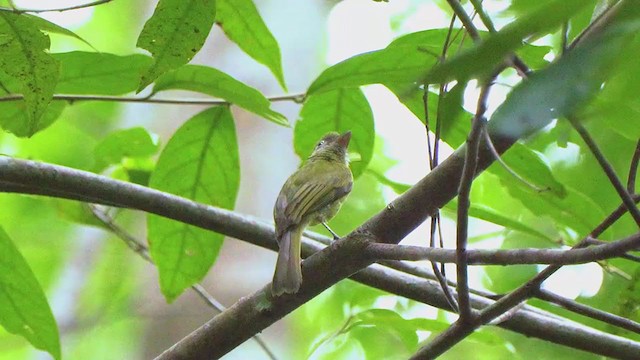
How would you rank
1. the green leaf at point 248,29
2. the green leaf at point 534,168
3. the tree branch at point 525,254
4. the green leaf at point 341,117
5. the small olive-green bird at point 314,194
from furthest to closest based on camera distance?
1. the small olive-green bird at point 314,194
2. the green leaf at point 341,117
3. the green leaf at point 534,168
4. the green leaf at point 248,29
5. the tree branch at point 525,254

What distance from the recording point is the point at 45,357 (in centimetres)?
354

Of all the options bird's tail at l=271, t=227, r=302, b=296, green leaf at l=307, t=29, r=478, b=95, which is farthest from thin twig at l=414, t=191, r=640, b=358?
green leaf at l=307, t=29, r=478, b=95

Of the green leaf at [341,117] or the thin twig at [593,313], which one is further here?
the green leaf at [341,117]

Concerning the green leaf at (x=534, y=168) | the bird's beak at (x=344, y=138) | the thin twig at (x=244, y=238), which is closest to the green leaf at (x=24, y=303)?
the thin twig at (x=244, y=238)

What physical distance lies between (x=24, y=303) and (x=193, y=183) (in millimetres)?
497

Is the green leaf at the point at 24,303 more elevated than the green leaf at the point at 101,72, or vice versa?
the green leaf at the point at 101,72

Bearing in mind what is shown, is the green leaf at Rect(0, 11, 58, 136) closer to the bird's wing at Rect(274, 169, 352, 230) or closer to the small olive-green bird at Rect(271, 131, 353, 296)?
the small olive-green bird at Rect(271, 131, 353, 296)

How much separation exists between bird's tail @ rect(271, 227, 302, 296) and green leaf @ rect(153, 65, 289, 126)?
1.07 ft

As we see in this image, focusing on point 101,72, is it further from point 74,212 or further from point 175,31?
point 74,212

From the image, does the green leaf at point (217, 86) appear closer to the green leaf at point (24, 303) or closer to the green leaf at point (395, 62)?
the green leaf at point (395, 62)

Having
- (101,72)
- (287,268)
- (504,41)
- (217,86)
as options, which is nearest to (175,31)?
(217,86)

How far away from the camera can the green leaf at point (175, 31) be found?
138 cm

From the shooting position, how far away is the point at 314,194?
2.71 m

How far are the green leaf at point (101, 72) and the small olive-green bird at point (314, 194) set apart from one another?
0.51m
